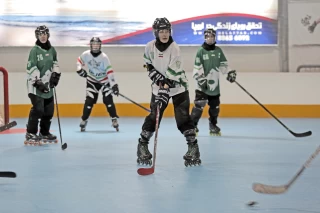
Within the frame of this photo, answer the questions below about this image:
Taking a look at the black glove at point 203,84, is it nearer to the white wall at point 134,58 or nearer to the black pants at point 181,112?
the black pants at point 181,112

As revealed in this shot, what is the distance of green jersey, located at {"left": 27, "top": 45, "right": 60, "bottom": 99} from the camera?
703 cm

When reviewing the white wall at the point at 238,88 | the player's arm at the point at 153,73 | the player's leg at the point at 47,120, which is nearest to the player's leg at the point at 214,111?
the player's leg at the point at 47,120

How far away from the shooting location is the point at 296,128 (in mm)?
9062

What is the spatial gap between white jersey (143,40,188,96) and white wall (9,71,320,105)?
5.70 m

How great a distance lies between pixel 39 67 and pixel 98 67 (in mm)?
1838

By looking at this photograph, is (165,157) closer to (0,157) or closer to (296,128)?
(0,157)

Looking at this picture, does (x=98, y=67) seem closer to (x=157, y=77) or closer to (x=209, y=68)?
(x=209, y=68)

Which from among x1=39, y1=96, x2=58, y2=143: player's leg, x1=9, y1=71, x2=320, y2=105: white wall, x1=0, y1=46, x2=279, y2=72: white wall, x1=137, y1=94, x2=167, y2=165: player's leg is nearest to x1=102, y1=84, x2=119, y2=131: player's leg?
x1=39, y1=96, x2=58, y2=143: player's leg

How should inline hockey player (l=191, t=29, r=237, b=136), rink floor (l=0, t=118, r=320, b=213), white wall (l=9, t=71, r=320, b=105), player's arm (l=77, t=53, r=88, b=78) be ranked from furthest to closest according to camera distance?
white wall (l=9, t=71, r=320, b=105) → player's arm (l=77, t=53, r=88, b=78) → inline hockey player (l=191, t=29, r=237, b=136) → rink floor (l=0, t=118, r=320, b=213)

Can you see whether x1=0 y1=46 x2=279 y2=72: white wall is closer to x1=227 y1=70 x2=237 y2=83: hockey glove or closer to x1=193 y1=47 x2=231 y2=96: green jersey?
x1=193 y1=47 x2=231 y2=96: green jersey

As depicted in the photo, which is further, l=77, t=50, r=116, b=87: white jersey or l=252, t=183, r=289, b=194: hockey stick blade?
l=77, t=50, r=116, b=87: white jersey

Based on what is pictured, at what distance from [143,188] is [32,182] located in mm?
849

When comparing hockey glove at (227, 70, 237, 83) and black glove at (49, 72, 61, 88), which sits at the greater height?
black glove at (49, 72, 61, 88)

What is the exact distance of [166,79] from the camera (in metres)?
5.41
